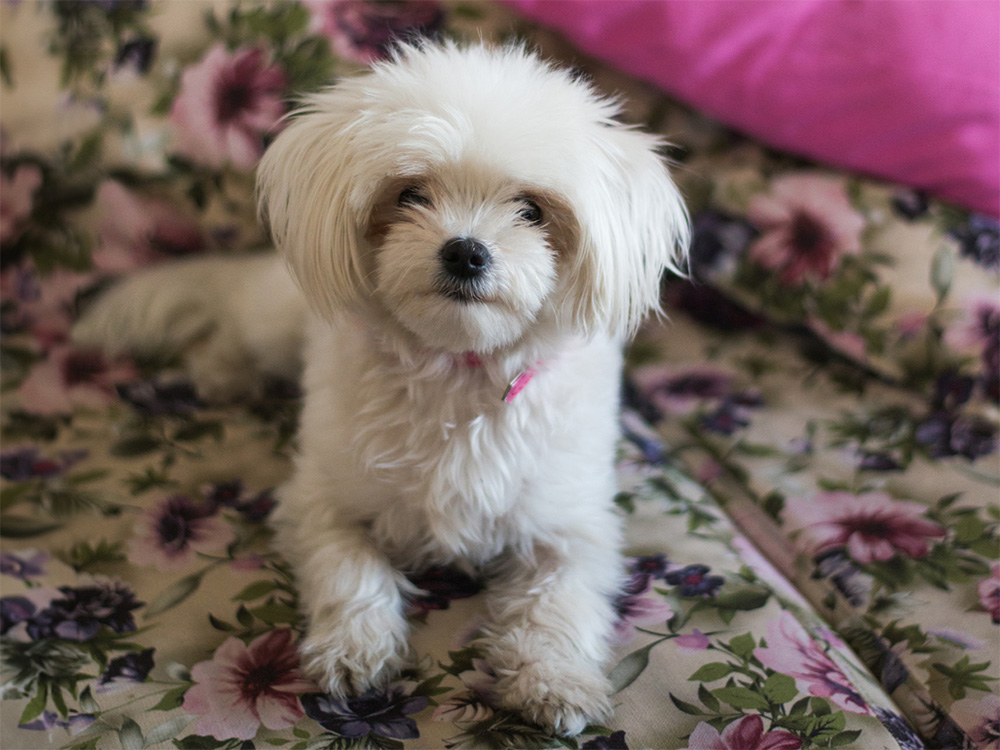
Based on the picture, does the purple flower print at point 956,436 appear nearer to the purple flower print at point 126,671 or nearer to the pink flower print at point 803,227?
the pink flower print at point 803,227

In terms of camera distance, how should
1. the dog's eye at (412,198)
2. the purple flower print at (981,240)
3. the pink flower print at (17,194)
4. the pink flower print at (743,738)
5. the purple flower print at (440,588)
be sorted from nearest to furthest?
the pink flower print at (743,738), the dog's eye at (412,198), the purple flower print at (440,588), the purple flower print at (981,240), the pink flower print at (17,194)

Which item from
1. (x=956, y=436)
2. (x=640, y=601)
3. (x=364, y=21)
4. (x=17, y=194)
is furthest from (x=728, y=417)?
(x=17, y=194)

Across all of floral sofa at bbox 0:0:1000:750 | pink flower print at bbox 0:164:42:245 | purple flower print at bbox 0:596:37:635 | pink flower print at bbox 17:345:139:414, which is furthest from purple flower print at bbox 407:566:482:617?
pink flower print at bbox 0:164:42:245

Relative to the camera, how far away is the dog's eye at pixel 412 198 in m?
0.96

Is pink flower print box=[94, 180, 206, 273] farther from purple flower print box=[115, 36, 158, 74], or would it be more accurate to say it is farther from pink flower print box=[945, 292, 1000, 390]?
pink flower print box=[945, 292, 1000, 390]

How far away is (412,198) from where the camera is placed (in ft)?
3.19

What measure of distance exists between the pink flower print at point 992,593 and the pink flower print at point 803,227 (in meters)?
0.62

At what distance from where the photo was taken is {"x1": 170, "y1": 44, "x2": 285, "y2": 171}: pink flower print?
150cm

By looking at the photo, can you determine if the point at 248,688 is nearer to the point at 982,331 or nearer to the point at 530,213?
the point at 530,213

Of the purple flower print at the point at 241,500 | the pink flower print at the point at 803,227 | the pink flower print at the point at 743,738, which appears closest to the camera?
the pink flower print at the point at 743,738

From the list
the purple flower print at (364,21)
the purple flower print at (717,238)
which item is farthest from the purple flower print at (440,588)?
the purple flower print at (364,21)

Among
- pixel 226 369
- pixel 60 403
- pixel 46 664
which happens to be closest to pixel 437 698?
pixel 46 664

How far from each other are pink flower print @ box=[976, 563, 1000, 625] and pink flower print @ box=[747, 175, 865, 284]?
24.2 inches

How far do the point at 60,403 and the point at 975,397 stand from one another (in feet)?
5.44
